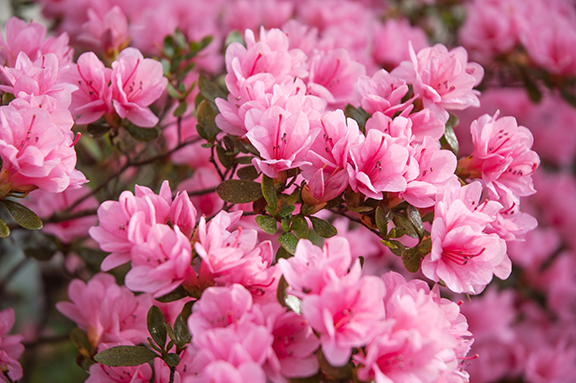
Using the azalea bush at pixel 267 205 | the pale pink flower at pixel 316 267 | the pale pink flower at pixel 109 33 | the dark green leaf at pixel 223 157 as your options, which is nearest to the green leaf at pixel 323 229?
the azalea bush at pixel 267 205

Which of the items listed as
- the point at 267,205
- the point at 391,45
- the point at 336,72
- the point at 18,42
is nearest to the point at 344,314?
the point at 267,205

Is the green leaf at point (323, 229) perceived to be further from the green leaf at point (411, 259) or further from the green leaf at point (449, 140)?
the green leaf at point (449, 140)

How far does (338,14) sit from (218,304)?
141cm

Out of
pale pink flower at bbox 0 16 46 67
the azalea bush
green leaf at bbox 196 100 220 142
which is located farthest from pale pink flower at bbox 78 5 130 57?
green leaf at bbox 196 100 220 142

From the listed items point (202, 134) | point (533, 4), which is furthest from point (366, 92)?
point (533, 4)

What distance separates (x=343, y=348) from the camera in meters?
0.64

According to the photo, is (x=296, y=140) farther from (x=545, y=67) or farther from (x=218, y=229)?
(x=545, y=67)

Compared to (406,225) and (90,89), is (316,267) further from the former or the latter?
(90,89)

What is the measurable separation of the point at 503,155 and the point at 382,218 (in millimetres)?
312

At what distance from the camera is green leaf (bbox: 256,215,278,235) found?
0.82 m

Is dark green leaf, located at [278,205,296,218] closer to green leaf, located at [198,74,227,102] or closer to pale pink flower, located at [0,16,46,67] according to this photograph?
green leaf, located at [198,74,227,102]

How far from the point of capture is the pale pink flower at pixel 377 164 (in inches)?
31.5

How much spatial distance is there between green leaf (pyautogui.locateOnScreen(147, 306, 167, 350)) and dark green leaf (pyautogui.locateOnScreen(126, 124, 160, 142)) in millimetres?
400

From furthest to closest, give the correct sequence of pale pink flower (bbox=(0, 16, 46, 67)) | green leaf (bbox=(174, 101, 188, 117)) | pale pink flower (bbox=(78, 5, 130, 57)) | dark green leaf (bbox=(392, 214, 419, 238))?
pale pink flower (bbox=(78, 5, 130, 57)) < green leaf (bbox=(174, 101, 188, 117)) < pale pink flower (bbox=(0, 16, 46, 67)) < dark green leaf (bbox=(392, 214, 419, 238))
